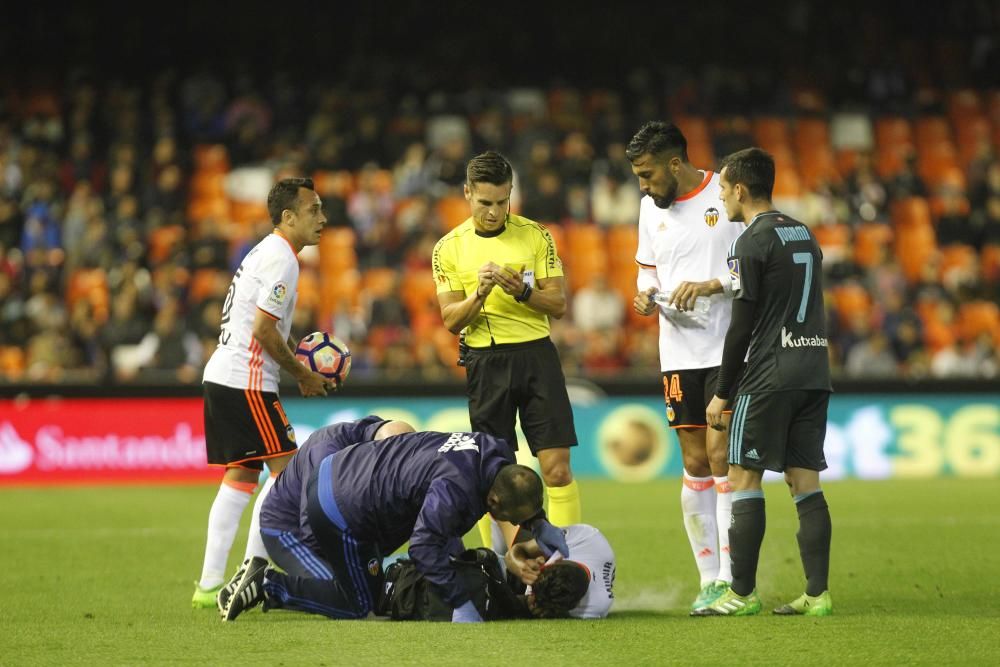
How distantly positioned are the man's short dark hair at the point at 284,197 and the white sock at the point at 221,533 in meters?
1.51

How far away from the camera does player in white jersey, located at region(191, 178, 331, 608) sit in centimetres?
745

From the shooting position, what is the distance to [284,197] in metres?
7.57

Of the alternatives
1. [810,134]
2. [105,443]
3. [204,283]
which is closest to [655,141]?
[105,443]

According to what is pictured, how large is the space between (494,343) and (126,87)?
52.3 ft

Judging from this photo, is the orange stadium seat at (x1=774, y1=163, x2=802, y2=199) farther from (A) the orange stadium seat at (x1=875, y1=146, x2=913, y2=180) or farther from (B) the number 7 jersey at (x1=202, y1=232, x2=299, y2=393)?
(B) the number 7 jersey at (x1=202, y1=232, x2=299, y2=393)

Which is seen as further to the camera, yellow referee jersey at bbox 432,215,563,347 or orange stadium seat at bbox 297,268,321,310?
orange stadium seat at bbox 297,268,321,310

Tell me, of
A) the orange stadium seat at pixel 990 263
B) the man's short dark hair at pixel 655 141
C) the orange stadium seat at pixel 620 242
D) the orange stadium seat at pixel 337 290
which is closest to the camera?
the man's short dark hair at pixel 655 141

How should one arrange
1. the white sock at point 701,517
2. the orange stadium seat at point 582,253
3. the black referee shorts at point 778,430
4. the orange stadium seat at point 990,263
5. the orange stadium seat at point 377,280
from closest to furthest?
1. the black referee shorts at point 778,430
2. the white sock at point 701,517
3. the orange stadium seat at point 377,280
4. the orange stadium seat at point 990,263
5. the orange stadium seat at point 582,253

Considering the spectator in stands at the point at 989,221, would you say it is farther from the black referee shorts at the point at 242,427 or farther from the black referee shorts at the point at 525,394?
the black referee shorts at the point at 242,427

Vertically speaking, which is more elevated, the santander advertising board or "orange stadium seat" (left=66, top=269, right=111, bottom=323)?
"orange stadium seat" (left=66, top=269, right=111, bottom=323)

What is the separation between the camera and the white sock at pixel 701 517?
24.1 feet

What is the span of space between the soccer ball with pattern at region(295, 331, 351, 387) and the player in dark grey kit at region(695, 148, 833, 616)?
7.37ft

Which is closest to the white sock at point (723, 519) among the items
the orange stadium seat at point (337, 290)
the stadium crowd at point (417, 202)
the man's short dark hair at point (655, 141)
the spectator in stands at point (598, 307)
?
the man's short dark hair at point (655, 141)

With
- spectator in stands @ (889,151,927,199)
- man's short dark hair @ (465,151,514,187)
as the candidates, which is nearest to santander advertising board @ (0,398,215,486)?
man's short dark hair @ (465,151,514,187)
